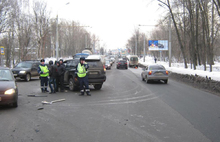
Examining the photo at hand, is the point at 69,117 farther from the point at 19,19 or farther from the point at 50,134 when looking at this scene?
the point at 19,19

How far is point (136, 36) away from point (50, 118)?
280ft

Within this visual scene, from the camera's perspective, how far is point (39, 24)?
1576 inches

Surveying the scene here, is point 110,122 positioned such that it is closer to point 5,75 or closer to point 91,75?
point 5,75

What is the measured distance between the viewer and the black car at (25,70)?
18922 mm

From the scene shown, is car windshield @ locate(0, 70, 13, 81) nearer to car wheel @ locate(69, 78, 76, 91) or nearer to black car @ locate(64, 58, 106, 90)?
black car @ locate(64, 58, 106, 90)

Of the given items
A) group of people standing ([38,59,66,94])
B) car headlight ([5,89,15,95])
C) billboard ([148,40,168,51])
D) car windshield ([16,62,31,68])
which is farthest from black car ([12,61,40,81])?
billboard ([148,40,168,51])

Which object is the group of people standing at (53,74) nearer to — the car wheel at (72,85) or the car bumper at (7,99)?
the car wheel at (72,85)

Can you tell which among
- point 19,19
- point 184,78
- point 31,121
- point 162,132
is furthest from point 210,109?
point 19,19

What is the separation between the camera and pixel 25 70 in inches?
757

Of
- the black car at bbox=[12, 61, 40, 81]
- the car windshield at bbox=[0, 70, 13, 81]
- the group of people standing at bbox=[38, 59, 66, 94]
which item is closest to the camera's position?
the car windshield at bbox=[0, 70, 13, 81]

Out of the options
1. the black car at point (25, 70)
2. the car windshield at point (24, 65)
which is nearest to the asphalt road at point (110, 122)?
the black car at point (25, 70)

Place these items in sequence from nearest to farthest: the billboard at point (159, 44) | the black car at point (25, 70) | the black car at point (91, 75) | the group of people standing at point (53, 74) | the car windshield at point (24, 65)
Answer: the group of people standing at point (53, 74) → the black car at point (91, 75) → the black car at point (25, 70) → the car windshield at point (24, 65) → the billboard at point (159, 44)

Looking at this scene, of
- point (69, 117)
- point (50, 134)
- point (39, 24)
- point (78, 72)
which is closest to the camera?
point (50, 134)

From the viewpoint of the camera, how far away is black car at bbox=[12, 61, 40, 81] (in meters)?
18.9
